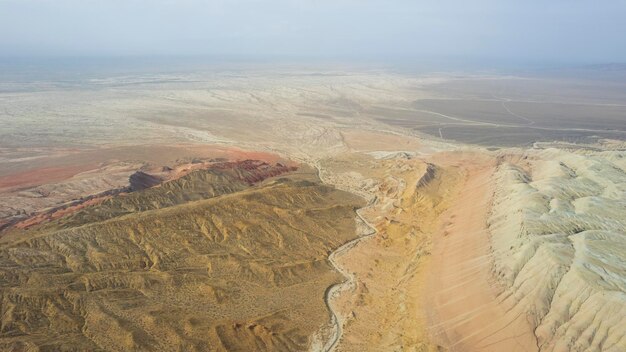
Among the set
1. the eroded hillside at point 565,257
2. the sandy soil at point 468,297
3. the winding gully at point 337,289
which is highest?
the eroded hillside at point 565,257

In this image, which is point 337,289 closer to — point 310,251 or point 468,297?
point 310,251

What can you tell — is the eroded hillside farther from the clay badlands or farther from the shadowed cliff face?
the shadowed cliff face

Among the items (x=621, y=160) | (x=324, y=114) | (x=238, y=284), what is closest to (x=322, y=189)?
(x=238, y=284)

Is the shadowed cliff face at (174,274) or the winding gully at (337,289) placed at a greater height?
the shadowed cliff face at (174,274)

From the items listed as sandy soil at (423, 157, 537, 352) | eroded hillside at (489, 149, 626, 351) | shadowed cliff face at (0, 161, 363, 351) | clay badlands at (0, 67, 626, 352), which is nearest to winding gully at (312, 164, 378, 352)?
clay badlands at (0, 67, 626, 352)

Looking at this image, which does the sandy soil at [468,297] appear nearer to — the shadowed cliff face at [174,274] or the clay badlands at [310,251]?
the clay badlands at [310,251]

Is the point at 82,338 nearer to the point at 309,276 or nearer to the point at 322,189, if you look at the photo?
the point at 309,276

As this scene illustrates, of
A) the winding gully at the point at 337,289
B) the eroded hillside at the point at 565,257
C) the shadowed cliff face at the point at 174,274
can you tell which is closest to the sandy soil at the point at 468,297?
the eroded hillside at the point at 565,257

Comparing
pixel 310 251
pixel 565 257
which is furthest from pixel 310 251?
pixel 565 257
